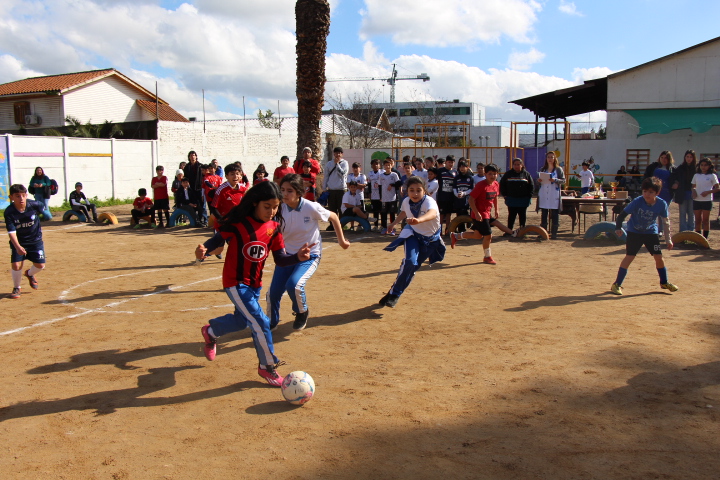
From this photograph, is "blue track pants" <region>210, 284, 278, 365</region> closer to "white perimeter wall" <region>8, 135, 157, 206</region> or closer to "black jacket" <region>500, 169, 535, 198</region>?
"black jacket" <region>500, 169, 535, 198</region>

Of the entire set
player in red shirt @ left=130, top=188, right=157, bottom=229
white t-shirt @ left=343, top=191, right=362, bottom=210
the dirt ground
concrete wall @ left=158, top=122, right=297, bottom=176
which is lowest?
the dirt ground

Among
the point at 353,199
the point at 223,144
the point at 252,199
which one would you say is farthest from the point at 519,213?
the point at 223,144

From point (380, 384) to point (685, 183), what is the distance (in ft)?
33.7

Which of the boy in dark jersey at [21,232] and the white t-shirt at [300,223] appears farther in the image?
the boy in dark jersey at [21,232]

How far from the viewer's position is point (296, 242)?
6.21 m

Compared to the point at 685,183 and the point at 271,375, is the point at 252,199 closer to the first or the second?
the point at 271,375

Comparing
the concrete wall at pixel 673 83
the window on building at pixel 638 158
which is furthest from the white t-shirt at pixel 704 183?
the concrete wall at pixel 673 83

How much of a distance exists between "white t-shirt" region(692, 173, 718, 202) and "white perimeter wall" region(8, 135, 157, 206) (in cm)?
2039

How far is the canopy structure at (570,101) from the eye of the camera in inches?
1075

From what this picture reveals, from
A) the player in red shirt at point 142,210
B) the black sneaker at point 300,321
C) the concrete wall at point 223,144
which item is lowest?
the black sneaker at point 300,321

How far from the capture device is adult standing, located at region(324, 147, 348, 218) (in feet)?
48.9

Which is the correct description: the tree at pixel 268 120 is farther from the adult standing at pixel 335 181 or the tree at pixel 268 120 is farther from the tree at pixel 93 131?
the adult standing at pixel 335 181

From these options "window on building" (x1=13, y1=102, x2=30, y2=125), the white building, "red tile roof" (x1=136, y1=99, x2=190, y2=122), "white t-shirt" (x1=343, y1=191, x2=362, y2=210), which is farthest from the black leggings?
"window on building" (x1=13, y1=102, x2=30, y2=125)

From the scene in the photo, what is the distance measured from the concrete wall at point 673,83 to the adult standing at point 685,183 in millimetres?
15669
